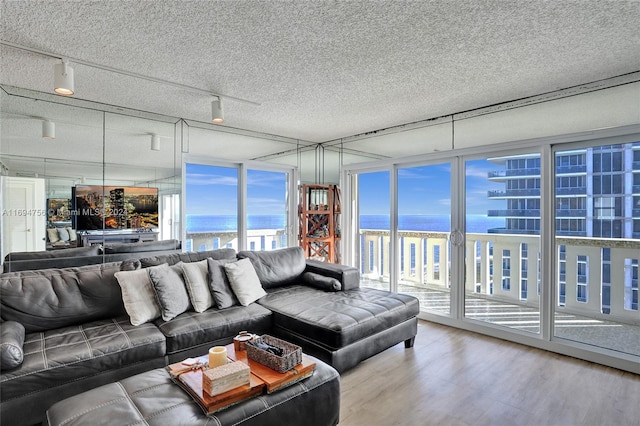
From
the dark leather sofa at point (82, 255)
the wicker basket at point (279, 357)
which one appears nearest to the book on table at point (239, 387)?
the wicker basket at point (279, 357)

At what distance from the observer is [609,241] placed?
129 inches

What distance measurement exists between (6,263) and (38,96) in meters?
1.52

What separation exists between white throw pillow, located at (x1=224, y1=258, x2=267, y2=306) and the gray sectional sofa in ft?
0.07

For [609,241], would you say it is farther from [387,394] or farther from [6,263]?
[6,263]

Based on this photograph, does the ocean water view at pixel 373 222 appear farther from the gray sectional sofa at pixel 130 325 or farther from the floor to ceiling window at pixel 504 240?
the gray sectional sofa at pixel 130 325

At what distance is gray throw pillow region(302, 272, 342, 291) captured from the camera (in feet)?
11.8

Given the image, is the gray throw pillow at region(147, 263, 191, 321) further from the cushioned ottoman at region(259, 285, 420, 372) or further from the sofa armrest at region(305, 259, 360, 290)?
the sofa armrest at region(305, 259, 360, 290)

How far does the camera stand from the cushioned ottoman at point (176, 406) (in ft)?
4.82

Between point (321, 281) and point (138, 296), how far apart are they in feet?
5.95

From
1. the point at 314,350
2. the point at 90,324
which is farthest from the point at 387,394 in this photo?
the point at 90,324

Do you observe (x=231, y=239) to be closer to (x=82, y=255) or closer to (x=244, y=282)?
(x=244, y=282)

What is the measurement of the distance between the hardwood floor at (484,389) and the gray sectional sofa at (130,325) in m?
0.25

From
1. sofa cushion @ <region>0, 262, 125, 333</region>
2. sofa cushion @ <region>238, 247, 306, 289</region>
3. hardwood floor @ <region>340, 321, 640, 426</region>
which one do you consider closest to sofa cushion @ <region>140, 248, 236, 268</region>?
sofa cushion @ <region>238, 247, 306, 289</region>

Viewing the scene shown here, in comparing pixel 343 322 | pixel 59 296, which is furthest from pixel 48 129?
pixel 343 322
